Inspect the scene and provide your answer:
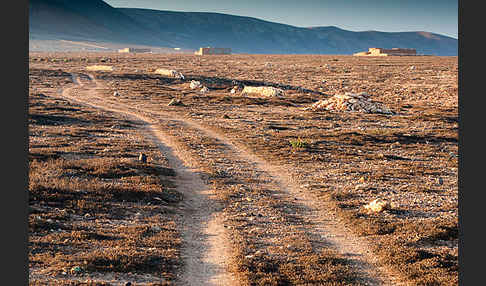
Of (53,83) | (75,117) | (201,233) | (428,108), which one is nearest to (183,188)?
(201,233)

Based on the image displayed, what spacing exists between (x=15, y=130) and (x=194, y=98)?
46371 millimetres

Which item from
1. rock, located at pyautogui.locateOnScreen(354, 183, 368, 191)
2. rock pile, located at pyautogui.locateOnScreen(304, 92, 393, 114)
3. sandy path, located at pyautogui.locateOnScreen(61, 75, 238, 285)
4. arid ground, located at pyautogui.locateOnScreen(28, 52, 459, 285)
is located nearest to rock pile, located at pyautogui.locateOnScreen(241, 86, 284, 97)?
rock pile, located at pyautogui.locateOnScreen(304, 92, 393, 114)

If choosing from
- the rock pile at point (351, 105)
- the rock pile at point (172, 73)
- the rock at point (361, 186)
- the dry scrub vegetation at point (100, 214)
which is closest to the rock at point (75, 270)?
the dry scrub vegetation at point (100, 214)

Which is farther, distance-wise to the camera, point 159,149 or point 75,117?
point 75,117

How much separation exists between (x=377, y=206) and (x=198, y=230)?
18.9 feet

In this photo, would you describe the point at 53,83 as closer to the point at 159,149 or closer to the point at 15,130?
the point at 159,149

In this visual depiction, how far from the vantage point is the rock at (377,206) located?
15266 millimetres

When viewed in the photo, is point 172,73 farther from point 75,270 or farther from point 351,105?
point 75,270

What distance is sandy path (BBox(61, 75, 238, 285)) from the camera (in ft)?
34.3

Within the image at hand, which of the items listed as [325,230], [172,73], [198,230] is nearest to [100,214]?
[198,230]

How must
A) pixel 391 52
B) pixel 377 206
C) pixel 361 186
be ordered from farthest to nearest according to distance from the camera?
pixel 391 52 < pixel 361 186 < pixel 377 206

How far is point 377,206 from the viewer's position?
603 inches

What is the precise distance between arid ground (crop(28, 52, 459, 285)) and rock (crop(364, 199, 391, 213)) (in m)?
0.15

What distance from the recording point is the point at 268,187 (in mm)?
18234
